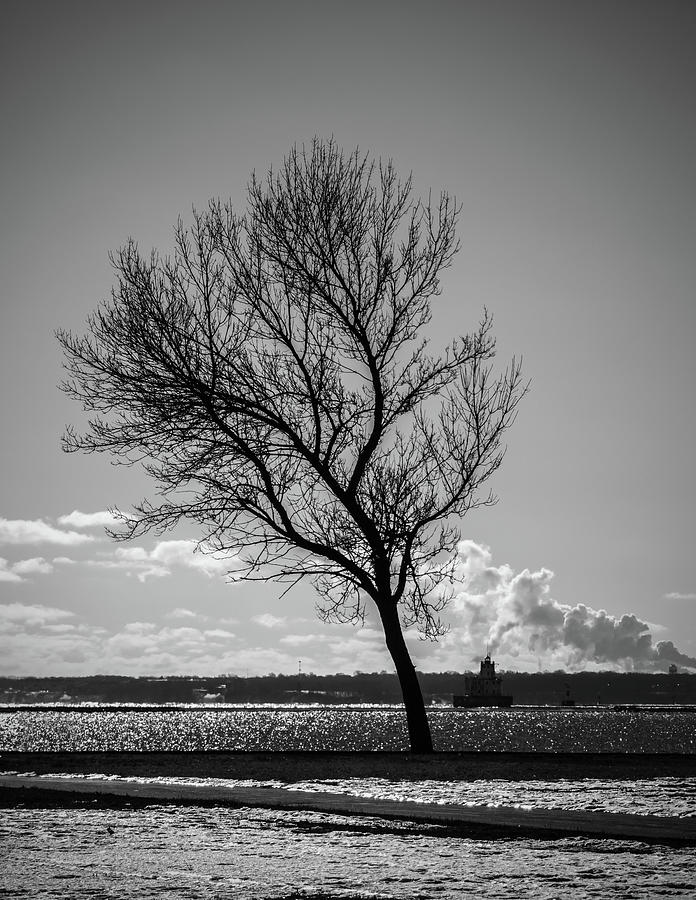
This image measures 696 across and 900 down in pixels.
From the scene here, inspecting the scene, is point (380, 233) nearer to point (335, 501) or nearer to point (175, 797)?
point (335, 501)

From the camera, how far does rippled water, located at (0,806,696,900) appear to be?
17.5ft

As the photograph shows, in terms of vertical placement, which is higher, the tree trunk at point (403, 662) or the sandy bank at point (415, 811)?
the tree trunk at point (403, 662)

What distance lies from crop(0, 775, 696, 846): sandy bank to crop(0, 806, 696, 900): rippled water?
43 centimetres

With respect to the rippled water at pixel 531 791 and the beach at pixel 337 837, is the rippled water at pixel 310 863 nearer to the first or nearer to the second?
the beach at pixel 337 837

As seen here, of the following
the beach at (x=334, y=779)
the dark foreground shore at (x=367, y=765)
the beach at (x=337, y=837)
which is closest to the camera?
the beach at (x=337, y=837)

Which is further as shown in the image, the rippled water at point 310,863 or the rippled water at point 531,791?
the rippled water at point 531,791

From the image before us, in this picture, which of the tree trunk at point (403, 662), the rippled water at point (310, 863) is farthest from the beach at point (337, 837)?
the tree trunk at point (403, 662)

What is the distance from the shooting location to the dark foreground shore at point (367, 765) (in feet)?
39.9

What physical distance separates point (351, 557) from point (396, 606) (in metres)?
1.20

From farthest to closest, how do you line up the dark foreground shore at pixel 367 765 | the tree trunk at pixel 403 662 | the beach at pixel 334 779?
the tree trunk at pixel 403 662, the dark foreground shore at pixel 367 765, the beach at pixel 334 779

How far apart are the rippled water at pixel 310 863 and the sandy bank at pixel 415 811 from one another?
1.42 ft

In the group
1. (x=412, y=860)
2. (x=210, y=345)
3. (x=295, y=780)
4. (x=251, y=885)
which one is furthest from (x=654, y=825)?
(x=210, y=345)

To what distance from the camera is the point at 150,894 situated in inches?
208

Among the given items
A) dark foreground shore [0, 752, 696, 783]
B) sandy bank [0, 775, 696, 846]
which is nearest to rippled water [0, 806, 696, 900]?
sandy bank [0, 775, 696, 846]
